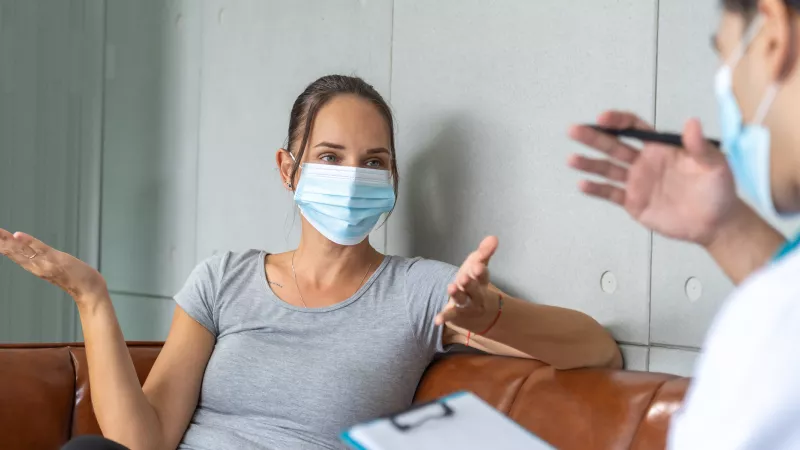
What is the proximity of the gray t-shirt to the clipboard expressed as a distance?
2.08 ft

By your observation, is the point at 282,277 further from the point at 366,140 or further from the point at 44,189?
the point at 44,189

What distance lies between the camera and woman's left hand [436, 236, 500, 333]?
4.28 feet

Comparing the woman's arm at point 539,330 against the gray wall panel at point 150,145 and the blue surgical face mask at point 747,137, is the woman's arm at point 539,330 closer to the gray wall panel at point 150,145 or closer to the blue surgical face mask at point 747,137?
the blue surgical face mask at point 747,137

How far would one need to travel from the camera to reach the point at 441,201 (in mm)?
2107

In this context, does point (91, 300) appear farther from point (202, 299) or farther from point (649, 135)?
point (649, 135)

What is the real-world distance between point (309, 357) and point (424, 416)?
0.76m

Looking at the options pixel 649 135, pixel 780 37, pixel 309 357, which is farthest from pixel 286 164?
pixel 780 37

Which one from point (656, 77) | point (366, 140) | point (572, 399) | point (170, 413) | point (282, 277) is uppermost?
point (656, 77)

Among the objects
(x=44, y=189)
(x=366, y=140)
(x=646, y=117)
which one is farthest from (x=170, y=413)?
(x=44, y=189)

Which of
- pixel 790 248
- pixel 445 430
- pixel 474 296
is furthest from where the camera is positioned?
pixel 474 296

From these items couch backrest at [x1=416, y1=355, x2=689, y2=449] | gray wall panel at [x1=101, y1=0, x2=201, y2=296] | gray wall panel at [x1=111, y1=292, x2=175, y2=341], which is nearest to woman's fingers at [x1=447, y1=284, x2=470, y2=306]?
couch backrest at [x1=416, y1=355, x2=689, y2=449]

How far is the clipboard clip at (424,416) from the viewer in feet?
3.33

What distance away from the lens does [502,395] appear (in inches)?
66.5

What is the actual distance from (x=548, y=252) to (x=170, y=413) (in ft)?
2.88
